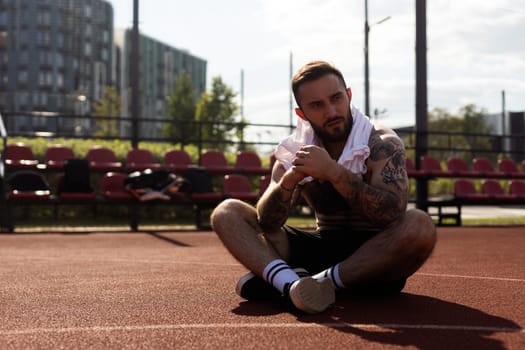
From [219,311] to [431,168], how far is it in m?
10.8

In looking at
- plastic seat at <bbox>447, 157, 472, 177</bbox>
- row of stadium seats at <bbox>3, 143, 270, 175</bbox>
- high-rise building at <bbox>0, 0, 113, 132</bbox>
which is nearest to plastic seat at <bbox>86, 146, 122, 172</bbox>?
row of stadium seats at <bbox>3, 143, 270, 175</bbox>

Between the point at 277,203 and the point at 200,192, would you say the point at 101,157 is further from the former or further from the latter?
the point at 277,203

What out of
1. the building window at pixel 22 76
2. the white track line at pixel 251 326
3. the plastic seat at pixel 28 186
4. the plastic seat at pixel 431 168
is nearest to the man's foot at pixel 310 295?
the white track line at pixel 251 326

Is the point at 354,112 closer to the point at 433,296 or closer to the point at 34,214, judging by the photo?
the point at 433,296

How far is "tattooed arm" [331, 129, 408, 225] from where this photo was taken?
2881 millimetres

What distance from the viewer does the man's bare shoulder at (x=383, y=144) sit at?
3.03 metres

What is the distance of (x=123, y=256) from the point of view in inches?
233

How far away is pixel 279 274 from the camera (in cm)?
285

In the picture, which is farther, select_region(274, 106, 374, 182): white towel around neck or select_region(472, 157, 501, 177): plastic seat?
select_region(472, 157, 501, 177): plastic seat

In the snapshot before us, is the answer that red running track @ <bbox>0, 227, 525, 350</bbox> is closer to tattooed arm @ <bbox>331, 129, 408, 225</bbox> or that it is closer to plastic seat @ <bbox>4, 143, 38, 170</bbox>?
tattooed arm @ <bbox>331, 129, 408, 225</bbox>

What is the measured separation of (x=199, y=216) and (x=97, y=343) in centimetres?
855

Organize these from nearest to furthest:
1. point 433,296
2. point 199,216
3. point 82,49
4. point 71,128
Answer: point 433,296 < point 199,216 < point 71,128 < point 82,49

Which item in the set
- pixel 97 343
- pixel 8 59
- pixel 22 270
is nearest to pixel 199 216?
pixel 22 270

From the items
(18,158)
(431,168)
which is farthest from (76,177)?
(431,168)
